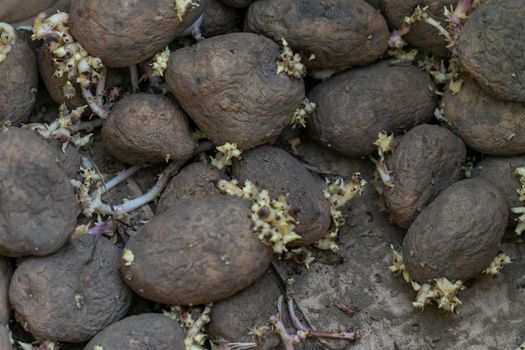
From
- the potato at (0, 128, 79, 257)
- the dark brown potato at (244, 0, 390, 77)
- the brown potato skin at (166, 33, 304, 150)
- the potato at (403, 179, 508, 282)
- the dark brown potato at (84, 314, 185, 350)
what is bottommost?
the dark brown potato at (84, 314, 185, 350)

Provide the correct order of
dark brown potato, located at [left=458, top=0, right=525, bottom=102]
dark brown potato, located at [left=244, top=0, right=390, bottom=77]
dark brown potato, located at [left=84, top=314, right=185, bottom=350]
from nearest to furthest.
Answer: dark brown potato, located at [left=84, top=314, right=185, bottom=350] → dark brown potato, located at [left=458, top=0, right=525, bottom=102] → dark brown potato, located at [left=244, top=0, right=390, bottom=77]

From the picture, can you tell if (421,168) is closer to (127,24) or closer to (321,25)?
(321,25)

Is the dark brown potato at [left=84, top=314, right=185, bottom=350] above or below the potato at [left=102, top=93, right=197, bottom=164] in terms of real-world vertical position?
below

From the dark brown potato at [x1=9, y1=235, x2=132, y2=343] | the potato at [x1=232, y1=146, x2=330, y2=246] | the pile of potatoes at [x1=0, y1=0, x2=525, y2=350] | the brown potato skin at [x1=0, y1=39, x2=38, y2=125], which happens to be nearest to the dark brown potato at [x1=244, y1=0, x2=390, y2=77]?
the pile of potatoes at [x1=0, y1=0, x2=525, y2=350]

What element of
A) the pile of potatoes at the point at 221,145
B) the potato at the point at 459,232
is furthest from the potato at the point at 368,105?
the potato at the point at 459,232

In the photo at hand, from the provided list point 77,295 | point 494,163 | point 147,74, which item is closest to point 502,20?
point 494,163

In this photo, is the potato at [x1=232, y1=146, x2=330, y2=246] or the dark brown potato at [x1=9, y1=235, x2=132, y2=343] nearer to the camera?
the dark brown potato at [x1=9, y1=235, x2=132, y2=343]

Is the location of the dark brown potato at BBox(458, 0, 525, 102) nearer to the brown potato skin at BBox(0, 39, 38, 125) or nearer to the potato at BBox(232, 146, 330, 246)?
the potato at BBox(232, 146, 330, 246)

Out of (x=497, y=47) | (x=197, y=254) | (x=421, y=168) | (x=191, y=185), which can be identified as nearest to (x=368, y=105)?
(x=421, y=168)

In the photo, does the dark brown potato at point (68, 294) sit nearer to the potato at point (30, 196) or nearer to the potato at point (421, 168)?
the potato at point (30, 196)
